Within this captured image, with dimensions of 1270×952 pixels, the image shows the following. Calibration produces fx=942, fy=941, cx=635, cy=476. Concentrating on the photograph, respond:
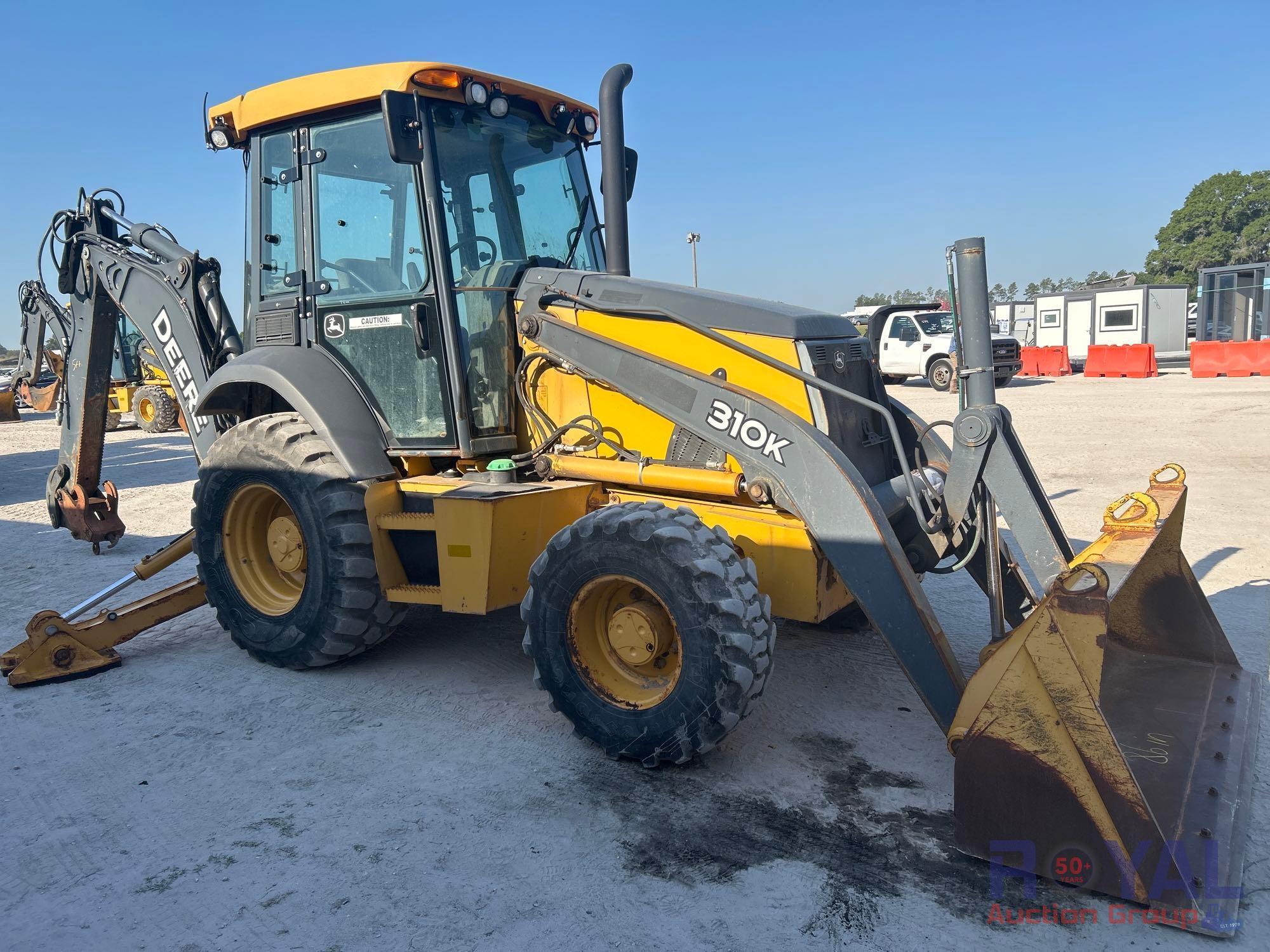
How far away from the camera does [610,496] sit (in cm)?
465

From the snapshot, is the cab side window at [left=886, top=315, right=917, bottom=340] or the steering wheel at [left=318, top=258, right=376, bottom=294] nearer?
the steering wheel at [left=318, top=258, right=376, bottom=294]

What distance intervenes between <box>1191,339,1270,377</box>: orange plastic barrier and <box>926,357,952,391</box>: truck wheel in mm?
6243

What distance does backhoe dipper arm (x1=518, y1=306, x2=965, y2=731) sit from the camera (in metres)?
3.58

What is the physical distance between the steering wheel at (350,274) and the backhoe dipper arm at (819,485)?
4.30ft

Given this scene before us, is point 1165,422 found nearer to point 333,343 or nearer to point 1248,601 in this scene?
point 1248,601

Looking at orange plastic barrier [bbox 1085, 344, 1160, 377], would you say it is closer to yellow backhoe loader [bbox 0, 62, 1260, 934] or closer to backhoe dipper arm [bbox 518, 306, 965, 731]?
yellow backhoe loader [bbox 0, 62, 1260, 934]

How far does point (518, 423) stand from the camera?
5082mm

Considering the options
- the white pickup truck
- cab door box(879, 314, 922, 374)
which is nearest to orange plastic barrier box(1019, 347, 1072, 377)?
the white pickup truck

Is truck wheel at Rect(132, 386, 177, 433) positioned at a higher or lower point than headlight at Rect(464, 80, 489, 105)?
lower

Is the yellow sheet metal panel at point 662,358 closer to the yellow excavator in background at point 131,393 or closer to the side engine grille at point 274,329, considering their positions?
the side engine grille at point 274,329

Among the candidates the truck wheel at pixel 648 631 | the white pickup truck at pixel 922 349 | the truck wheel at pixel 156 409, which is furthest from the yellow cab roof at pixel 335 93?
the white pickup truck at pixel 922 349

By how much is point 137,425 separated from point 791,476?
20.2m

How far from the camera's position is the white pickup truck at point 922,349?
74.2 feet

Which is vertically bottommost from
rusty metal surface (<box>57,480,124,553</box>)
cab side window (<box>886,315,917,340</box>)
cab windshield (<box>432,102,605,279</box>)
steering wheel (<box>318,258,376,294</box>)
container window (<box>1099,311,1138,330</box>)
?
rusty metal surface (<box>57,480,124,553</box>)
